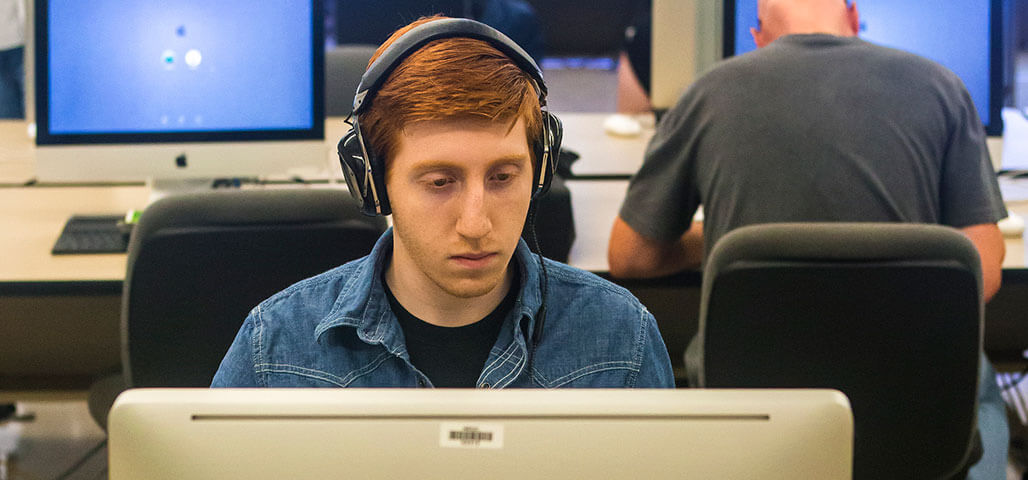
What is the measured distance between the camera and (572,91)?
709 centimetres

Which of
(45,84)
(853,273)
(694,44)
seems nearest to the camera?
(853,273)

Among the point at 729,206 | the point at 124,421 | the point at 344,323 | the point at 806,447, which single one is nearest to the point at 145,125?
the point at 729,206

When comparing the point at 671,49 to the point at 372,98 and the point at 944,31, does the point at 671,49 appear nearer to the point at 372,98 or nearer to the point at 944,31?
the point at 944,31

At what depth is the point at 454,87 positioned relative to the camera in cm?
92

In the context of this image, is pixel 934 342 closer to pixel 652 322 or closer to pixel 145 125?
pixel 652 322

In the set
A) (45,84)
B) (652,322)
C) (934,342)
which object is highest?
(45,84)

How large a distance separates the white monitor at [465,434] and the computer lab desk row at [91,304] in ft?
4.42

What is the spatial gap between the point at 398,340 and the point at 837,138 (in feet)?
3.32

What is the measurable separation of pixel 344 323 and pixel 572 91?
6.20 m

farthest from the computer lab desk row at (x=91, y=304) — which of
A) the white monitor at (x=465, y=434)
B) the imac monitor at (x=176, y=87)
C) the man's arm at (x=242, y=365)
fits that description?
the white monitor at (x=465, y=434)

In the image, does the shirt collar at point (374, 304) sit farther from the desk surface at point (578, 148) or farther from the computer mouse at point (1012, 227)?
the computer mouse at point (1012, 227)

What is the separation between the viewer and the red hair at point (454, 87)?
92 cm

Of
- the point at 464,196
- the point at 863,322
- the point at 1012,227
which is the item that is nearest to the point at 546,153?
the point at 464,196

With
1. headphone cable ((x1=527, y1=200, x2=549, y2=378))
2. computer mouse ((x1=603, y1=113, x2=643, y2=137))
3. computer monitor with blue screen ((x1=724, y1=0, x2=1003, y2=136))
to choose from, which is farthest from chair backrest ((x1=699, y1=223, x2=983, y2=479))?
computer mouse ((x1=603, y1=113, x2=643, y2=137))
